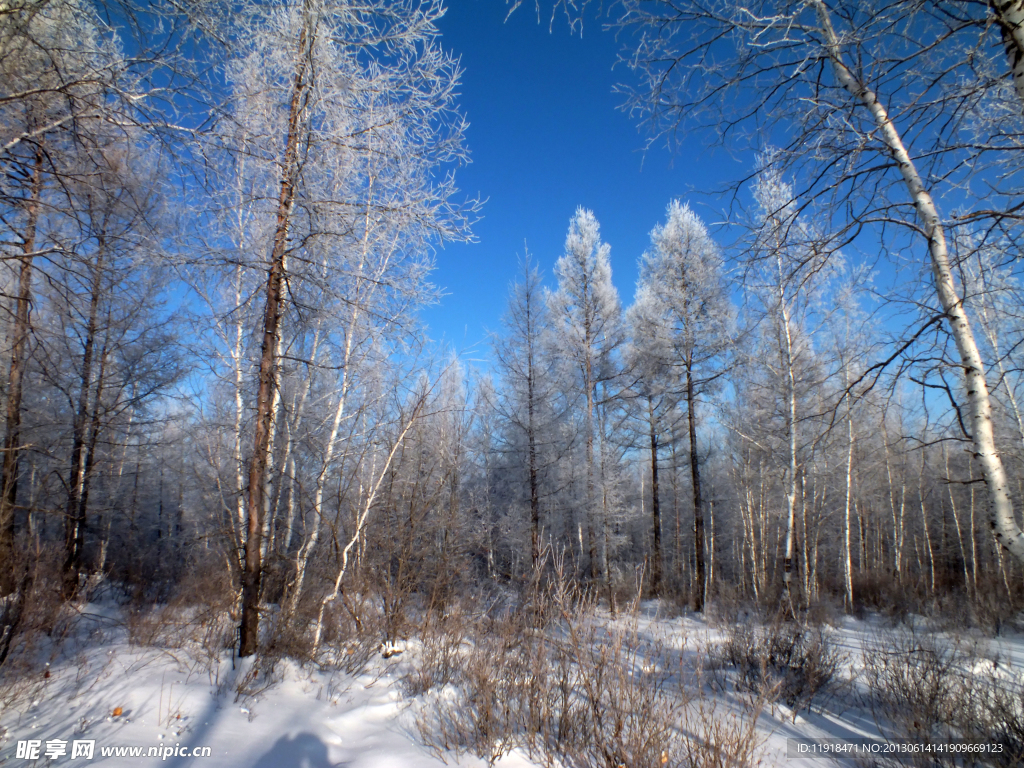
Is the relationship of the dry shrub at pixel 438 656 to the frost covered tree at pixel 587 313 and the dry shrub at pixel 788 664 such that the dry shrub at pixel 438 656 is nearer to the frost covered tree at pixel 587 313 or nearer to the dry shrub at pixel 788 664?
the dry shrub at pixel 788 664

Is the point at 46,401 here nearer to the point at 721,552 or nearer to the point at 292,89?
the point at 292,89

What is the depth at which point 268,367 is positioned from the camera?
4191mm

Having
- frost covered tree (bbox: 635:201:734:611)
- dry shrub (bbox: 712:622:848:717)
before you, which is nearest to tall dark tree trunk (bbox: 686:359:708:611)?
frost covered tree (bbox: 635:201:734:611)

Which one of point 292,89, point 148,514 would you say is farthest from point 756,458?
point 148,514

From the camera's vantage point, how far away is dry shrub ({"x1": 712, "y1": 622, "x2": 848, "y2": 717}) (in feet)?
14.4

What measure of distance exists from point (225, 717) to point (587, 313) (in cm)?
1106

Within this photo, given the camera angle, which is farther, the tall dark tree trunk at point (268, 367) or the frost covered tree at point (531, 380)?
the frost covered tree at point (531, 380)

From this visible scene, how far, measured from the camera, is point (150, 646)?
14.4 ft

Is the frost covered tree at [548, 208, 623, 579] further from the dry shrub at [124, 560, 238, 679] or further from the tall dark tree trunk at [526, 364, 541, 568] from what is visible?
the dry shrub at [124, 560, 238, 679]

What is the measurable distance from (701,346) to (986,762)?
8895 millimetres

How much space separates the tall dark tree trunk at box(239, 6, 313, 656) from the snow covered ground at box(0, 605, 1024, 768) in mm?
525

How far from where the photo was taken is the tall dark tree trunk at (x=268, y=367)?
154 inches

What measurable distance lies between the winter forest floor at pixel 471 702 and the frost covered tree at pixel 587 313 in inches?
293

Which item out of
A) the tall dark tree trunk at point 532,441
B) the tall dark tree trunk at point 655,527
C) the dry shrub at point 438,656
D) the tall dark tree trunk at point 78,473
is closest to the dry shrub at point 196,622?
the tall dark tree trunk at point 78,473
